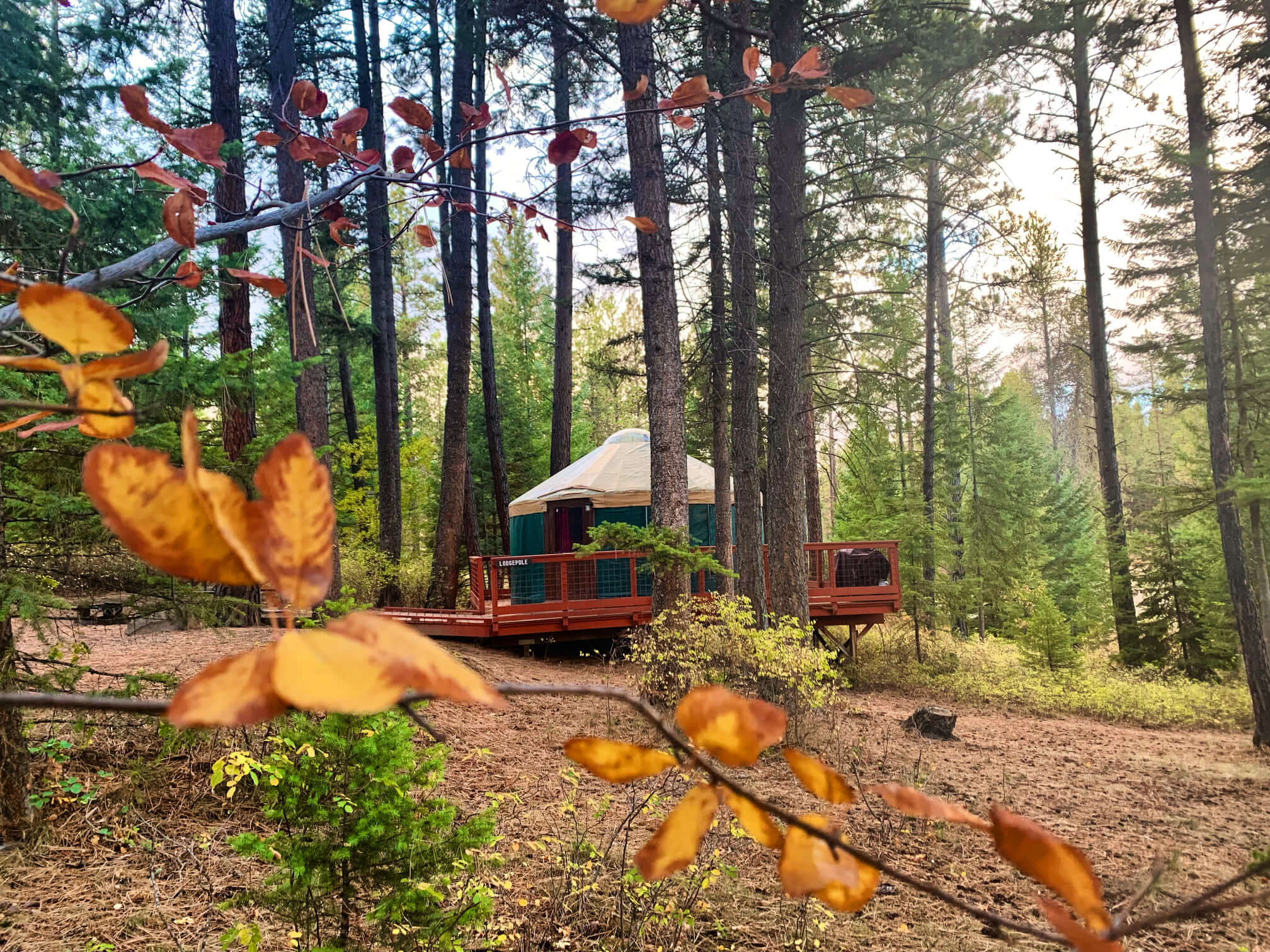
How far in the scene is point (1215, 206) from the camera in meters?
8.98

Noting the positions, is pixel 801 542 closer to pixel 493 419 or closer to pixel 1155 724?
pixel 1155 724

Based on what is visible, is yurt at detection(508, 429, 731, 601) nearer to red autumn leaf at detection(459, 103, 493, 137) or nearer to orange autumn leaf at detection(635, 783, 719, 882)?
red autumn leaf at detection(459, 103, 493, 137)

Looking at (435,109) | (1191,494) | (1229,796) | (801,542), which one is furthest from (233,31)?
(1191,494)

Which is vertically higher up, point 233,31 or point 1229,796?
Answer: point 233,31

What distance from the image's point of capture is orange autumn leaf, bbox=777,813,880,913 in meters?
0.27

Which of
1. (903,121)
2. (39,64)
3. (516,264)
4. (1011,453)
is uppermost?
(516,264)

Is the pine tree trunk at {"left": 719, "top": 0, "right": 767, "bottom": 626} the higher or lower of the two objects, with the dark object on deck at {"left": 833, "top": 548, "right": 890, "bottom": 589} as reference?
higher

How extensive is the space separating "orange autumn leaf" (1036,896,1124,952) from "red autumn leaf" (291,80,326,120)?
0.97 meters

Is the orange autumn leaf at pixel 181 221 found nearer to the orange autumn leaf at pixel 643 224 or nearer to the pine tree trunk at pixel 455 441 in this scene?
the orange autumn leaf at pixel 643 224

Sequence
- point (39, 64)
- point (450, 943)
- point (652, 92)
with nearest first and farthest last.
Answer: point (450, 943)
point (652, 92)
point (39, 64)

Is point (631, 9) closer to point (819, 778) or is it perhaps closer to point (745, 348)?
point (819, 778)

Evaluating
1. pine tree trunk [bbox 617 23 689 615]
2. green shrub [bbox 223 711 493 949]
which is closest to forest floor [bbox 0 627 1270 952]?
Answer: green shrub [bbox 223 711 493 949]

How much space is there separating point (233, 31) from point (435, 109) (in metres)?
4.60

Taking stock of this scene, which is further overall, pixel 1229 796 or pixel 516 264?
pixel 516 264
